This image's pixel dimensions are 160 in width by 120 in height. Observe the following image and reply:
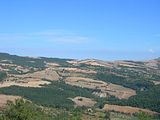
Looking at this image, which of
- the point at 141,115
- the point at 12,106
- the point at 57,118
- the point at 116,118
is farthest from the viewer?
the point at 116,118

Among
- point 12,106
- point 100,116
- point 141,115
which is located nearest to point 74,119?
point 141,115

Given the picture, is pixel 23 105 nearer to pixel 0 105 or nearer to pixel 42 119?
pixel 42 119

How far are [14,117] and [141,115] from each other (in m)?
41.0

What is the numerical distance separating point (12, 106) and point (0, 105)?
260ft

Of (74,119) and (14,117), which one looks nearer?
(14,117)

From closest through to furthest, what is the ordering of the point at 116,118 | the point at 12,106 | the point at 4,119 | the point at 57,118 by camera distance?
the point at 4,119
the point at 12,106
the point at 57,118
the point at 116,118

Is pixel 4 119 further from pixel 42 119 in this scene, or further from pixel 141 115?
pixel 141 115

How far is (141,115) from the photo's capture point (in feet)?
452

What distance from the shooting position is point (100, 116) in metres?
193

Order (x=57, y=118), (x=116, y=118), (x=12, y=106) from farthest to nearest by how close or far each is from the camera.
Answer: (x=116, y=118)
(x=57, y=118)
(x=12, y=106)

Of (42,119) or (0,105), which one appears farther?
(0,105)

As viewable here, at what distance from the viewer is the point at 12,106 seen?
119 m

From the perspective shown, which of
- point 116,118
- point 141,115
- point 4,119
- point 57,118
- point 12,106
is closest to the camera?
point 4,119

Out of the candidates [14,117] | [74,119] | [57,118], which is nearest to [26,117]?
[14,117]
